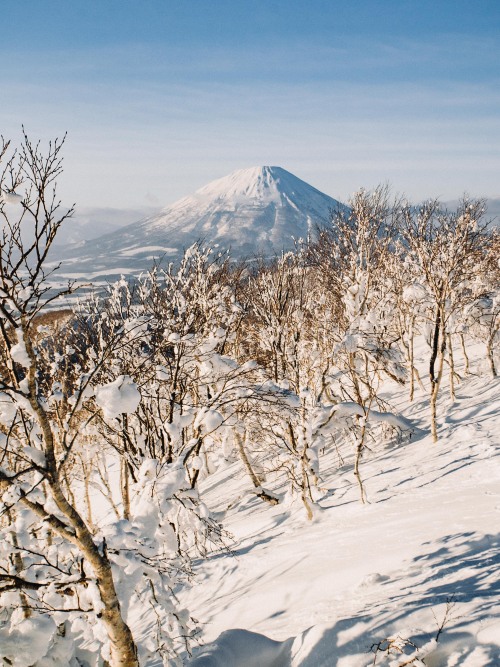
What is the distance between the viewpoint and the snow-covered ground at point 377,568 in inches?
173

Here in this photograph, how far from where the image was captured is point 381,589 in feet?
20.1

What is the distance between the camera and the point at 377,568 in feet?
22.7

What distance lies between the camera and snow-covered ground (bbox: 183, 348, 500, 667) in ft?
14.4

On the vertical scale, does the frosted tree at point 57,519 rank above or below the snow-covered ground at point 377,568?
above

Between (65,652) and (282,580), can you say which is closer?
(65,652)

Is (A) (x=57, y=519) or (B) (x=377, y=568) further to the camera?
(B) (x=377, y=568)

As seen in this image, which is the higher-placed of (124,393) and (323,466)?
(124,393)

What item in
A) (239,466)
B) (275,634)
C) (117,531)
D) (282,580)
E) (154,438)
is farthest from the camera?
(239,466)

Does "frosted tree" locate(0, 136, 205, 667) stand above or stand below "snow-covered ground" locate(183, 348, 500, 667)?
above

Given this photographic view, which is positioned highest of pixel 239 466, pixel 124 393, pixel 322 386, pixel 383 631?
pixel 124 393

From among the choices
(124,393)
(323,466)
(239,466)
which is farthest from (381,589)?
(239,466)

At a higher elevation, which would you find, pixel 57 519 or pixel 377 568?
pixel 57 519

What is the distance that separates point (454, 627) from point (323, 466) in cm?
1037

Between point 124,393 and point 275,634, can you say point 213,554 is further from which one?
point 124,393
